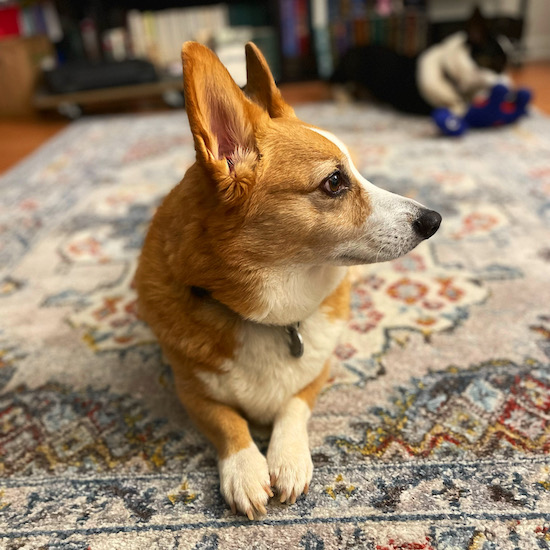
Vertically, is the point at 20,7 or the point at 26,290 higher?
the point at 20,7

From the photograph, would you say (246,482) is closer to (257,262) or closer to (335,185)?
(257,262)

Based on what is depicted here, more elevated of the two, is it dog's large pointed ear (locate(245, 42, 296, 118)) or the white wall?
dog's large pointed ear (locate(245, 42, 296, 118))

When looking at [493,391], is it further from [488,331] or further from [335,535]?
[335,535]

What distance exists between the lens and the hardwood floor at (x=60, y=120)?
3418mm

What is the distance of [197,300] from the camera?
38.8 inches

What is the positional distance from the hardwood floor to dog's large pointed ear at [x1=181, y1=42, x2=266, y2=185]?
8.65 ft

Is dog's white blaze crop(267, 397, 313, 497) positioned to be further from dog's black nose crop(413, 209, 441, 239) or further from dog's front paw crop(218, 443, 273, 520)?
dog's black nose crop(413, 209, 441, 239)

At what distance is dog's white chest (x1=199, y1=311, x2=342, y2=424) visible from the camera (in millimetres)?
986

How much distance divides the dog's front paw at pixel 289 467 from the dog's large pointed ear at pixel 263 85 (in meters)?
0.66

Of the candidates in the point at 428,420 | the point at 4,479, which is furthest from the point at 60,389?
the point at 428,420

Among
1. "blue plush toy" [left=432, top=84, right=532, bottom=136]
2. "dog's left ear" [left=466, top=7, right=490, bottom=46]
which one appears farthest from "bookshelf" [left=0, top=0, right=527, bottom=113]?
"blue plush toy" [left=432, top=84, right=532, bottom=136]

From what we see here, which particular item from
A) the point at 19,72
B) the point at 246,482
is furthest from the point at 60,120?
the point at 246,482

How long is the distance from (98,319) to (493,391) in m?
1.09

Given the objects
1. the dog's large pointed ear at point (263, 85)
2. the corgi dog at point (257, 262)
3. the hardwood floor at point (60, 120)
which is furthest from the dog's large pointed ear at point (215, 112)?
the hardwood floor at point (60, 120)
